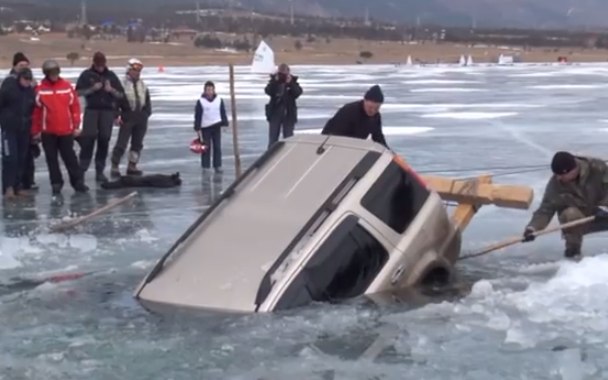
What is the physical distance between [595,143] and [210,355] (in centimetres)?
1427

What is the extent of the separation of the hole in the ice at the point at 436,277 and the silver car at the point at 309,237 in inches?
0.5

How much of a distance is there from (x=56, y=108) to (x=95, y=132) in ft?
4.19

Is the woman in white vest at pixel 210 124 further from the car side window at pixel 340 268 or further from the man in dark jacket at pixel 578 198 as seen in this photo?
the car side window at pixel 340 268

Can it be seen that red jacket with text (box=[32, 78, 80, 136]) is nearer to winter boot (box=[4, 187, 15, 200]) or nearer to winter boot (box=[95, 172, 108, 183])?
winter boot (box=[4, 187, 15, 200])

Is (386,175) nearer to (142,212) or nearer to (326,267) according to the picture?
(326,267)

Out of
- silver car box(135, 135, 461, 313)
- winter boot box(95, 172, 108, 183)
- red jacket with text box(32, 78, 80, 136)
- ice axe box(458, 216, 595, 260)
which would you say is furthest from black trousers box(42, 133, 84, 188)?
ice axe box(458, 216, 595, 260)

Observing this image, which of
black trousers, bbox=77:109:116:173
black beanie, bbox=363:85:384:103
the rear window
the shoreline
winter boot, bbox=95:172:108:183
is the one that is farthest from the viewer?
the shoreline

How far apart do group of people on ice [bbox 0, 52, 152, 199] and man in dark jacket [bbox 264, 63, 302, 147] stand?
8.90 ft

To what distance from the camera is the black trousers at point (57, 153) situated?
15.1 meters

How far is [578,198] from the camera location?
35.9ft

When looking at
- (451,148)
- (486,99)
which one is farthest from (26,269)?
(486,99)

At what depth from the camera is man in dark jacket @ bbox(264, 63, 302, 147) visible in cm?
1875

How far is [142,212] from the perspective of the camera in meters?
13.9

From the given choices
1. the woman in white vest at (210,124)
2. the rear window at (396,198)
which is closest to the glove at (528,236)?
the rear window at (396,198)
